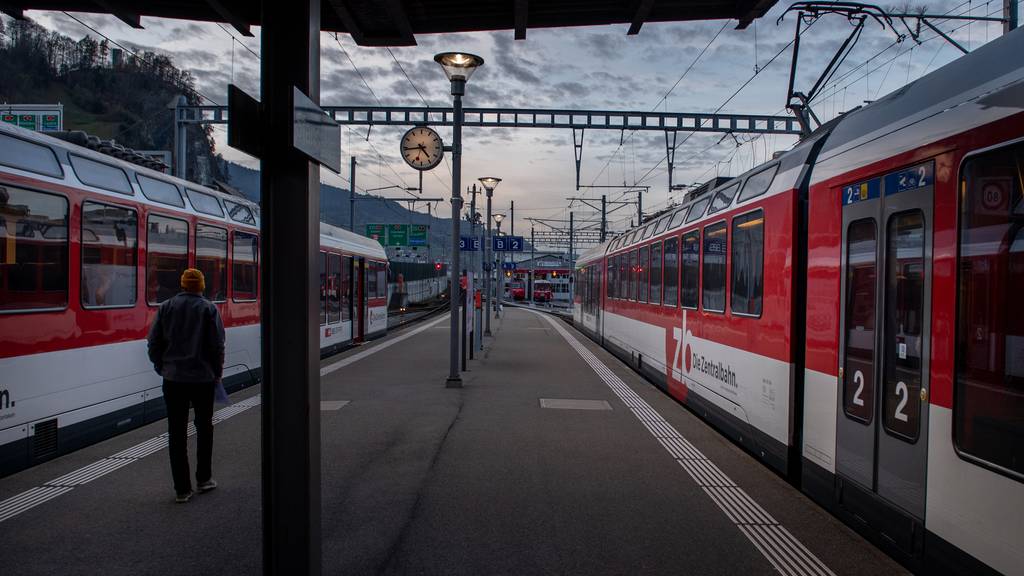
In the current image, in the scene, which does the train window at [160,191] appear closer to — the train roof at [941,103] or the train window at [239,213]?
the train window at [239,213]

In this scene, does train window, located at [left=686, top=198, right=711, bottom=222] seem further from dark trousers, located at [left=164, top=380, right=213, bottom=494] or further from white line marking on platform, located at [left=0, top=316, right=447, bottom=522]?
dark trousers, located at [left=164, top=380, right=213, bottom=494]

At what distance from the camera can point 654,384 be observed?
1266cm

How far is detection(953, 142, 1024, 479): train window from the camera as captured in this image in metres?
3.23

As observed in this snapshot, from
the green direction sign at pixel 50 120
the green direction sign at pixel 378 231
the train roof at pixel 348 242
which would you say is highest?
the green direction sign at pixel 50 120

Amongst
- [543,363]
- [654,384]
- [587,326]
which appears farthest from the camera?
[587,326]

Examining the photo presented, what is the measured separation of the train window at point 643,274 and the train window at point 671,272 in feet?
5.47

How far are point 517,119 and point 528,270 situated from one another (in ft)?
158

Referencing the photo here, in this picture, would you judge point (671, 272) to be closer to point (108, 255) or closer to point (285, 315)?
point (108, 255)

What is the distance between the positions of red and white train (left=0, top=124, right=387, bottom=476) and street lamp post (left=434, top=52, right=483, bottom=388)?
3603 millimetres

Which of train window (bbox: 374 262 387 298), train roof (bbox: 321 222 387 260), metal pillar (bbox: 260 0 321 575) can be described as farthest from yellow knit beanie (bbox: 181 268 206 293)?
train window (bbox: 374 262 387 298)

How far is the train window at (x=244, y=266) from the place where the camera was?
11.0m

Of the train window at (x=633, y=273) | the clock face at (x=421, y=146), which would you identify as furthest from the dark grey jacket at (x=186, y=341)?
the train window at (x=633, y=273)

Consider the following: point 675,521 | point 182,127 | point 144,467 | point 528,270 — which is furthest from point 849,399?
point 528,270

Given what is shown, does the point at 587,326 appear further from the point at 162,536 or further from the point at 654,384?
the point at 162,536
